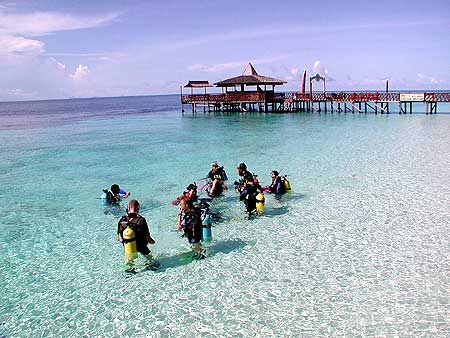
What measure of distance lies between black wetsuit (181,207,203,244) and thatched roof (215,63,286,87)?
41.5 metres

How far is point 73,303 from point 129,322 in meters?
1.46

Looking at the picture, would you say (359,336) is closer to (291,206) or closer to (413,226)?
(413,226)

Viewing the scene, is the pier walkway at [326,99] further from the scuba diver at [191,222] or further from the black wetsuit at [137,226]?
the black wetsuit at [137,226]

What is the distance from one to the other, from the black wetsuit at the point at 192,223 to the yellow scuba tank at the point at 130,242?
130cm

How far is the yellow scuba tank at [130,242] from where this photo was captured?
8159mm

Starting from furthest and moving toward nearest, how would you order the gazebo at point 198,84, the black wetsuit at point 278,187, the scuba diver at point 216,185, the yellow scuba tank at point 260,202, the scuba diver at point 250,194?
the gazebo at point 198,84 < the scuba diver at point 216,185 < the black wetsuit at point 278,187 < the yellow scuba tank at point 260,202 < the scuba diver at point 250,194

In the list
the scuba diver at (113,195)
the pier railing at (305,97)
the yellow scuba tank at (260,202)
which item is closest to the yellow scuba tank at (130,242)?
the yellow scuba tank at (260,202)

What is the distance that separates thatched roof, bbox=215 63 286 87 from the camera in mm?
49125

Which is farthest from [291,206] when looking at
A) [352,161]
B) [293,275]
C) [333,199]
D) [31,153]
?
[31,153]

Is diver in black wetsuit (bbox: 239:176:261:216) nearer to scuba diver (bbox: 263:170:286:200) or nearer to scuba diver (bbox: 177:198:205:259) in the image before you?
scuba diver (bbox: 263:170:286:200)

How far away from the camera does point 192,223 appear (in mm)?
8977

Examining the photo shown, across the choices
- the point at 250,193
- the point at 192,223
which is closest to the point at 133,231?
the point at 192,223

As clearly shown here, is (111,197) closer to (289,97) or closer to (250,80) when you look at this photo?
(250,80)

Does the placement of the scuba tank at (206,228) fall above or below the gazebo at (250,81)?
below
